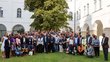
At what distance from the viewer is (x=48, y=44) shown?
27.5m

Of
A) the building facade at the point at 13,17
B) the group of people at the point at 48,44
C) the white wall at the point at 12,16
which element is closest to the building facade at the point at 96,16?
the group of people at the point at 48,44

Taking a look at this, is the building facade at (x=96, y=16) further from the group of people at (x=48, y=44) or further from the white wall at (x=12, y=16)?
the white wall at (x=12, y=16)

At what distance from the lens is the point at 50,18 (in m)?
40.9

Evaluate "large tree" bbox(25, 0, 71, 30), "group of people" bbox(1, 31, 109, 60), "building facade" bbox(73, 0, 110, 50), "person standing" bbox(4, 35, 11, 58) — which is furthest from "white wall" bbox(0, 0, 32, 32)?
"person standing" bbox(4, 35, 11, 58)

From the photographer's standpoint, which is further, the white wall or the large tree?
the white wall

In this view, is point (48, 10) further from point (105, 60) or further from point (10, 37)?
point (105, 60)

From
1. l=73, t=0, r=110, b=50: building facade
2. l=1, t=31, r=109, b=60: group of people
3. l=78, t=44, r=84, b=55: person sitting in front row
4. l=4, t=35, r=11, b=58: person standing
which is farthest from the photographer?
l=73, t=0, r=110, b=50: building facade

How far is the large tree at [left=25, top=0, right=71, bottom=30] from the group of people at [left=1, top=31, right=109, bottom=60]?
1221 cm

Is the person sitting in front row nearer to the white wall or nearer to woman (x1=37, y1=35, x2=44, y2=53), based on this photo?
woman (x1=37, y1=35, x2=44, y2=53)

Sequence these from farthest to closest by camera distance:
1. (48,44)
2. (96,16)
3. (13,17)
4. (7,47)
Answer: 1. (13,17)
2. (96,16)
3. (48,44)
4. (7,47)

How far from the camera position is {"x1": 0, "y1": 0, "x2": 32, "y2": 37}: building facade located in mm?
60375

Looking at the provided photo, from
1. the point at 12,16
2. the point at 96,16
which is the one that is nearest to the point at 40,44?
the point at 96,16

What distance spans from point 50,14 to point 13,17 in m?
21.6

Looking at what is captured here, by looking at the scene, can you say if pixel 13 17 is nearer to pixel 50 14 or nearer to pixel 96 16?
pixel 50 14
